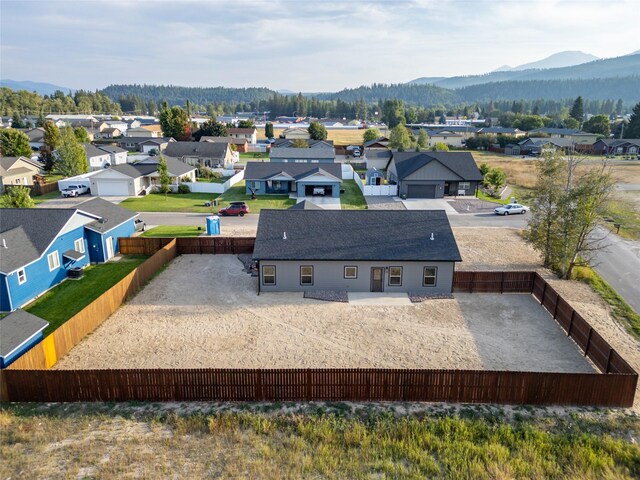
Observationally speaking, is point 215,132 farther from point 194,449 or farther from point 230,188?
point 194,449

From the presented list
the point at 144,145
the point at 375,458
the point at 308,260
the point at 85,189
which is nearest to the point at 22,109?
the point at 144,145

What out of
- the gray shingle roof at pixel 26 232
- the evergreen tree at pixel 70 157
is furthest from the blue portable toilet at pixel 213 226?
the evergreen tree at pixel 70 157

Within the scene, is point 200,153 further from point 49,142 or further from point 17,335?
point 17,335

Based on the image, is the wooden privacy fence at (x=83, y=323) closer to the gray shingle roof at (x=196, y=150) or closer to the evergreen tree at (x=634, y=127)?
the gray shingle roof at (x=196, y=150)

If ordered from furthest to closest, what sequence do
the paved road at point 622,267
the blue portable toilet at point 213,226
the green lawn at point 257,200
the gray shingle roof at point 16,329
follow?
the green lawn at point 257,200
the blue portable toilet at point 213,226
the paved road at point 622,267
the gray shingle roof at point 16,329

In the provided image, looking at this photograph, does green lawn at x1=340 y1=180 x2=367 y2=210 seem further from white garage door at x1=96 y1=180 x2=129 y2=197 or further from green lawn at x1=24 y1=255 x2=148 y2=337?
white garage door at x1=96 y1=180 x2=129 y2=197

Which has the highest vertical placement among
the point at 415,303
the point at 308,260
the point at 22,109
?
the point at 22,109
